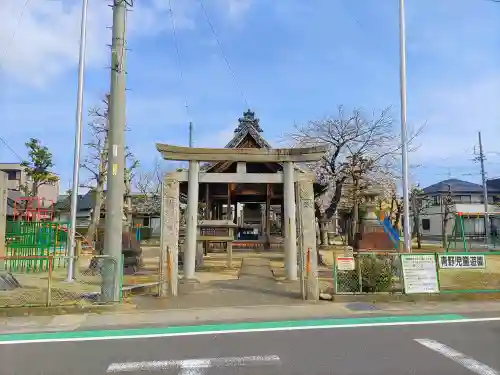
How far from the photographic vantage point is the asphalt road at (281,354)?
5645 millimetres

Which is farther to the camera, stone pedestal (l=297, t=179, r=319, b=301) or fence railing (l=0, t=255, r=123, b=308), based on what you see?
stone pedestal (l=297, t=179, r=319, b=301)

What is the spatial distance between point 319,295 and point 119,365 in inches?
246

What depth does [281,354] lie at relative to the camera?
250 inches

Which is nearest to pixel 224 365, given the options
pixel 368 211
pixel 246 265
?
pixel 246 265

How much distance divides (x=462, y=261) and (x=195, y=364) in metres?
8.39

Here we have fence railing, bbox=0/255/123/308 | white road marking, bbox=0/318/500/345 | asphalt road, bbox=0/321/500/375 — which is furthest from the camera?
fence railing, bbox=0/255/123/308

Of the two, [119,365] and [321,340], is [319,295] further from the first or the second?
[119,365]

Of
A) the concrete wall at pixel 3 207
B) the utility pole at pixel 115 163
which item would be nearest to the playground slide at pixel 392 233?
the utility pole at pixel 115 163

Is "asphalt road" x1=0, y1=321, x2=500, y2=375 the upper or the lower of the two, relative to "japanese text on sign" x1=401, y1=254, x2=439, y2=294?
lower

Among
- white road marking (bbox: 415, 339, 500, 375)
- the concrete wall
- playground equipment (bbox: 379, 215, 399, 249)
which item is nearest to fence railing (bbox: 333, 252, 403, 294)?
white road marking (bbox: 415, 339, 500, 375)

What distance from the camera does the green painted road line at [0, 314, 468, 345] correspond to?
7.62 meters

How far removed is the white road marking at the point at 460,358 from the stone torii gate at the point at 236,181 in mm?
4878

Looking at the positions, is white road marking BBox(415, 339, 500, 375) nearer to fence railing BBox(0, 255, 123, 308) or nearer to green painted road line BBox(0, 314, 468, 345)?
green painted road line BBox(0, 314, 468, 345)

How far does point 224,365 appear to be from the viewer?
587 cm
